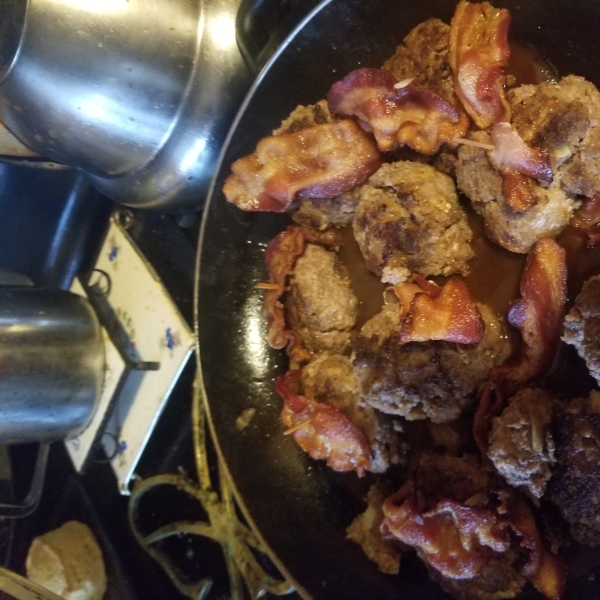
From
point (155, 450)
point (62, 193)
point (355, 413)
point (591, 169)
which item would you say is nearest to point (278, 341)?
point (355, 413)

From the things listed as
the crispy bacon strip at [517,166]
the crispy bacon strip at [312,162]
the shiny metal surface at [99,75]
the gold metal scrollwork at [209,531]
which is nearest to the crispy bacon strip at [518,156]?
the crispy bacon strip at [517,166]

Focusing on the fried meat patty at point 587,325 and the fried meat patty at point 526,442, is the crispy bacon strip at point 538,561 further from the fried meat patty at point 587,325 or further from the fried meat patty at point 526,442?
the fried meat patty at point 587,325

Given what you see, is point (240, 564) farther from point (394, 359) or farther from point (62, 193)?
point (62, 193)

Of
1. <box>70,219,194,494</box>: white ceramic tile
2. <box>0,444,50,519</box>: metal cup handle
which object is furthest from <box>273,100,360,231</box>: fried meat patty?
<box>0,444,50,519</box>: metal cup handle

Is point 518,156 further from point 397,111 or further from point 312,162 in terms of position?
point 312,162

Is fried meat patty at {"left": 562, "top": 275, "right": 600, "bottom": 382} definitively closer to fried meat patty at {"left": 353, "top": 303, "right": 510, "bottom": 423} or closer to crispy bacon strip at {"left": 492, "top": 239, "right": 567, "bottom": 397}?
crispy bacon strip at {"left": 492, "top": 239, "right": 567, "bottom": 397}
